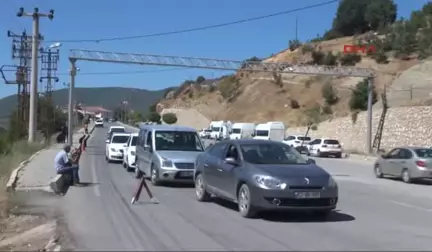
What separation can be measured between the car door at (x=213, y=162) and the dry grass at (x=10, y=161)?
187 inches

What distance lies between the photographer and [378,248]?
1011 cm

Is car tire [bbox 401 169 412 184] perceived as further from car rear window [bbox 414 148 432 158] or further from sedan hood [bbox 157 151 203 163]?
sedan hood [bbox 157 151 203 163]

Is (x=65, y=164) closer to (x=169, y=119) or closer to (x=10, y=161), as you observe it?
(x=10, y=161)

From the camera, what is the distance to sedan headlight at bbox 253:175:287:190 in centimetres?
1266

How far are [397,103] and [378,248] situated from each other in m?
56.3

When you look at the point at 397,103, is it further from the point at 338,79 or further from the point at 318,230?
the point at 318,230

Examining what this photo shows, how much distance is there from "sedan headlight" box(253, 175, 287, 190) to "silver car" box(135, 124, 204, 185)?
7.21m

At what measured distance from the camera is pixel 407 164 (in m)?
25.9

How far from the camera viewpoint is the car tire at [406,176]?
25.8 meters

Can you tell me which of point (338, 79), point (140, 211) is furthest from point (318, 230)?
point (338, 79)

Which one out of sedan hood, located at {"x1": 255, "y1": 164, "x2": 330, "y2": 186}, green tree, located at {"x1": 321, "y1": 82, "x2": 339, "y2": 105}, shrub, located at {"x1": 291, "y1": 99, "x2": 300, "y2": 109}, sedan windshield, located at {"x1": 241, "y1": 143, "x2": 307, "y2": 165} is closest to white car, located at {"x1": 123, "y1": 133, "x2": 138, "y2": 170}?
sedan windshield, located at {"x1": 241, "y1": 143, "x2": 307, "y2": 165}

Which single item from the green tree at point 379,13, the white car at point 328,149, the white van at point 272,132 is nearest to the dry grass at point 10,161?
the white car at point 328,149

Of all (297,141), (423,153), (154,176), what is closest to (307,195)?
(154,176)

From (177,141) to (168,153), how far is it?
1036 millimetres
